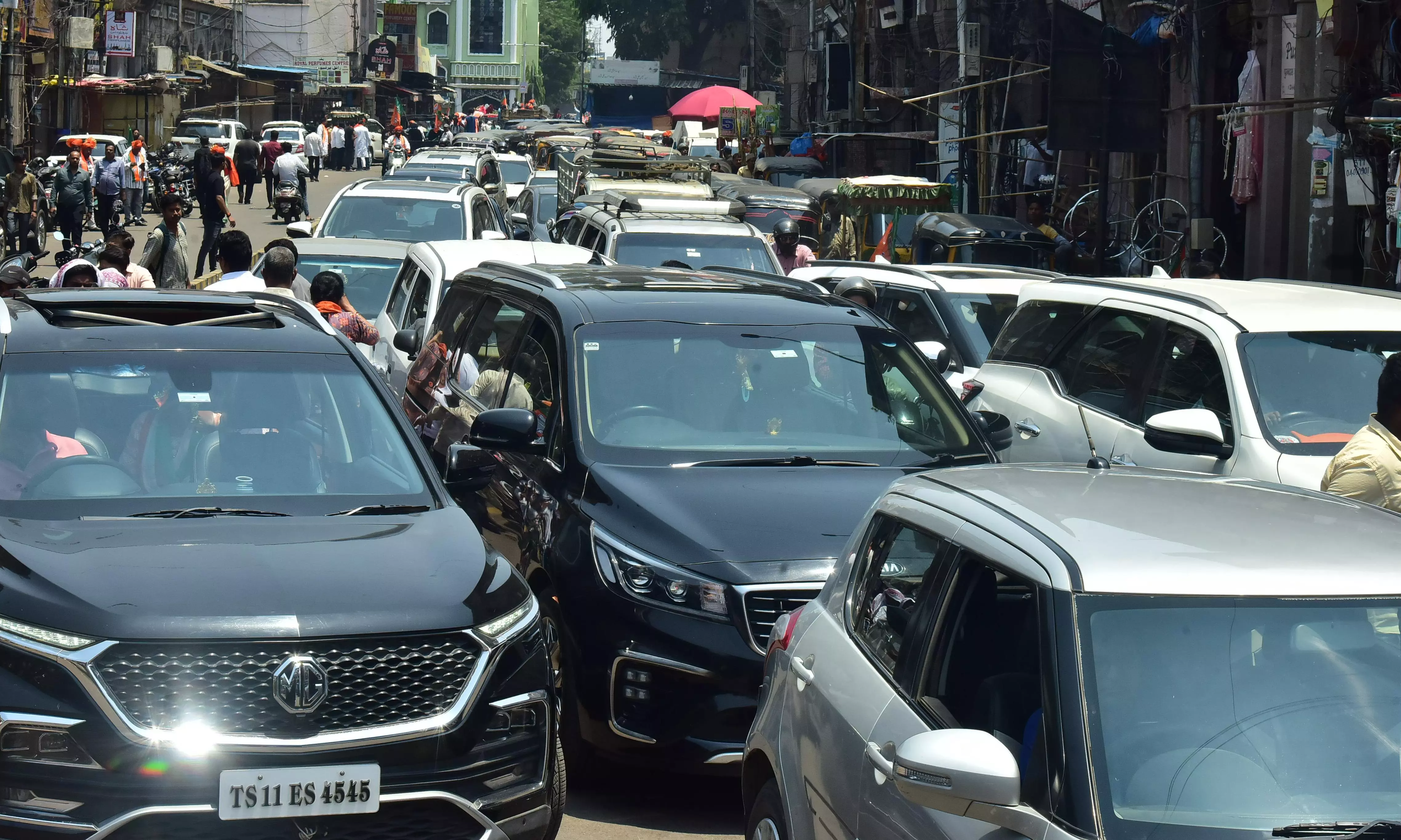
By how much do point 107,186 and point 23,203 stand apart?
231 inches

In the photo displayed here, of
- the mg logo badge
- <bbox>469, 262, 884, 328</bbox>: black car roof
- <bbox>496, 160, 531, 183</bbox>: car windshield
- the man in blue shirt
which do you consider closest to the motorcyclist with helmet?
<bbox>469, 262, 884, 328</bbox>: black car roof

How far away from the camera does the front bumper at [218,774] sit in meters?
3.95

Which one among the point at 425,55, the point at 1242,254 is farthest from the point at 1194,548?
the point at 425,55

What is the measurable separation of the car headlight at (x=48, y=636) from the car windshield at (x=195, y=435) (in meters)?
0.87

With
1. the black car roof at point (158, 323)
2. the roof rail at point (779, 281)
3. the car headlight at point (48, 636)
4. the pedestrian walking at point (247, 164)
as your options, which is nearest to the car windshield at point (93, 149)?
the pedestrian walking at point (247, 164)

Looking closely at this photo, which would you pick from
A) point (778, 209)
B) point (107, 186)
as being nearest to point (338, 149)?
point (107, 186)

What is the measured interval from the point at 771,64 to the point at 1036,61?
3925 cm

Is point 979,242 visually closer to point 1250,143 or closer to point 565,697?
point 1250,143

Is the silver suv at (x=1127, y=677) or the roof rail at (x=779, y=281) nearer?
the silver suv at (x=1127, y=677)

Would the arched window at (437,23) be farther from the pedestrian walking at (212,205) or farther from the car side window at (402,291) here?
the car side window at (402,291)

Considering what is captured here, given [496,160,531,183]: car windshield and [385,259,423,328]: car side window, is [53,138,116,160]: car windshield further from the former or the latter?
[385,259,423,328]: car side window

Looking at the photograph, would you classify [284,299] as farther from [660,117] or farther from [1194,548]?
[660,117]

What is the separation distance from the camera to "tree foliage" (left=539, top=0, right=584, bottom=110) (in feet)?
587

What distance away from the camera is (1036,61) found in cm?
2856
